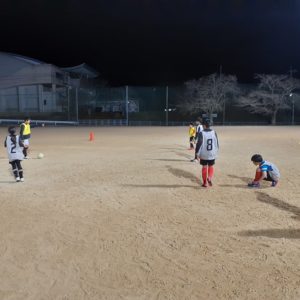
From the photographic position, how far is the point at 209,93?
45.0 m

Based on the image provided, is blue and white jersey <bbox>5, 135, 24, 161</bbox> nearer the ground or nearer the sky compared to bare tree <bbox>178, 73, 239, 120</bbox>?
nearer the ground

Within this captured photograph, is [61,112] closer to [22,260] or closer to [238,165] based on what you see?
[238,165]

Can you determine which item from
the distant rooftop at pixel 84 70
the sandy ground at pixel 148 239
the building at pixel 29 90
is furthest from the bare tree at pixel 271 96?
the sandy ground at pixel 148 239

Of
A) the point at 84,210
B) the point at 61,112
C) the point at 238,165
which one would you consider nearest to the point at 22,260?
the point at 84,210

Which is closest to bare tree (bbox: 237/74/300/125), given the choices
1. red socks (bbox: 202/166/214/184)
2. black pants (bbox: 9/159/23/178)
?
red socks (bbox: 202/166/214/184)

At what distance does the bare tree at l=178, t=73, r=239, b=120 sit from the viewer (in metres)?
44.6

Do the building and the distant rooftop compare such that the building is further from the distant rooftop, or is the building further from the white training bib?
the white training bib

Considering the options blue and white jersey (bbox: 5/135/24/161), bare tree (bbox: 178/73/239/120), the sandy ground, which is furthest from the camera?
bare tree (bbox: 178/73/239/120)

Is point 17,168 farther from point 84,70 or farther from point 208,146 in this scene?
point 84,70

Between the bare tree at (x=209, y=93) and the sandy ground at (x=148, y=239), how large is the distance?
37203 mm

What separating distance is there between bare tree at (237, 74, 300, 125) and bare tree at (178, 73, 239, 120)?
2.51m

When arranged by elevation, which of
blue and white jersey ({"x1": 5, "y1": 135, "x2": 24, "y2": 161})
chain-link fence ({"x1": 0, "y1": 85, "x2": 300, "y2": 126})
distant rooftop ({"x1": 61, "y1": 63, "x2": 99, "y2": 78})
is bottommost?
blue and white jersey ({"x1": 5, "y1": 135, "x2": 24, "y2": 161})

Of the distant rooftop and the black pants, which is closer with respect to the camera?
the black pants

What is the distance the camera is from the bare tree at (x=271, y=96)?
144 ft
